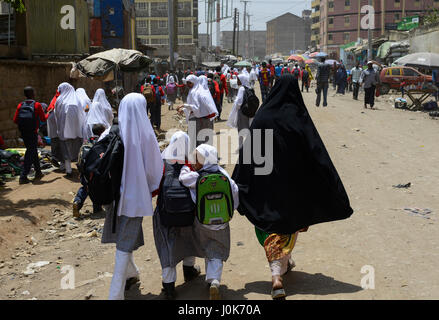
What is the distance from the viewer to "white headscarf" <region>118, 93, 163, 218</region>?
3.66 metres

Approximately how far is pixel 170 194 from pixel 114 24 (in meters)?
24.7

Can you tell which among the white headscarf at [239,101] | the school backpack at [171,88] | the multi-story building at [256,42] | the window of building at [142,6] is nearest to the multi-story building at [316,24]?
the window of building at [142,6]

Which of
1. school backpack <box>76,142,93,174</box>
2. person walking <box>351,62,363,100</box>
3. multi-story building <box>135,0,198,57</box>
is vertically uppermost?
multi-story building <box>135,0,198,57</box>

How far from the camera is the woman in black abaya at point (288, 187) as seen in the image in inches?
156

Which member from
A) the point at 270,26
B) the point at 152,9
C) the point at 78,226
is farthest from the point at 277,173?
the point at 270,26

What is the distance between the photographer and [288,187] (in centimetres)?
398

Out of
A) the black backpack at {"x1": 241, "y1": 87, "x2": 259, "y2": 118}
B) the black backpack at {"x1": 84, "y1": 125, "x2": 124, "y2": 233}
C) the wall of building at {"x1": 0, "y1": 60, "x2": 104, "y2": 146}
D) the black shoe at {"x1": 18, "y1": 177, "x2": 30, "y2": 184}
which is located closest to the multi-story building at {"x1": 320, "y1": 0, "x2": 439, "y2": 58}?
the wall of building at {"x1": 0, "y1": 60, "x2": 104, "y2": 146}

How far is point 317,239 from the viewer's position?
544cm

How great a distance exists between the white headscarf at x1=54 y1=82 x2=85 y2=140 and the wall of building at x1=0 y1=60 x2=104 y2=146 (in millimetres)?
2849

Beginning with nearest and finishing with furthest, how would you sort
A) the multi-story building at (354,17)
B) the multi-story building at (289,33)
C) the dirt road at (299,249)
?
the dirt road at (299,249) → the multi-story building at (354,17) → the multi-story building at (289,33)

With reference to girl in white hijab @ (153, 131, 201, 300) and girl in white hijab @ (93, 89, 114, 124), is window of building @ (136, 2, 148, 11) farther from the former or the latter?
girl in white hijab @ (153, 131, 201, 300)

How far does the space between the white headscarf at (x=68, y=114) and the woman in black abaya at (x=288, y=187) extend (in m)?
5.21

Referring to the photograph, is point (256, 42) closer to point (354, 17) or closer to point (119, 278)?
point (354, 17)

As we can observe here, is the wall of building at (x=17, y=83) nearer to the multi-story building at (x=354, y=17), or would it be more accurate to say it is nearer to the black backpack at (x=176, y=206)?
the black backpack at (x=176, y=206)
